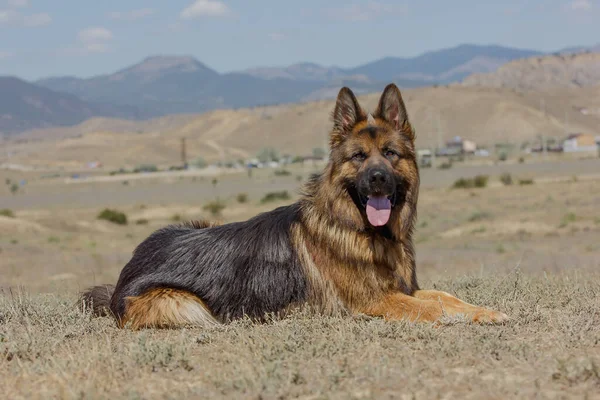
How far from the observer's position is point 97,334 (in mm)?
7418

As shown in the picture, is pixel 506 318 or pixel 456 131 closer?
pixel 506 318

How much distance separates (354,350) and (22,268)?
1978cm

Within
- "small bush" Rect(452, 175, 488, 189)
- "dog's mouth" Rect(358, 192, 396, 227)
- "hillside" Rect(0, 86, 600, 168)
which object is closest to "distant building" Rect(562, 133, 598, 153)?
"hillside" Rect(0, 86, 600, 168)

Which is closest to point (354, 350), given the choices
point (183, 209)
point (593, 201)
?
point (593, 201)

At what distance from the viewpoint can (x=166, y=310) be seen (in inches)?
298

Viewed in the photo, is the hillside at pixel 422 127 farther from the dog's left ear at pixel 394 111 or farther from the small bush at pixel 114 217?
the dog's left ear at pixel 394 111

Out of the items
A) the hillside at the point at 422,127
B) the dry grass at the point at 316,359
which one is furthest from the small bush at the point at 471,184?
the hillside at the point at 422,127

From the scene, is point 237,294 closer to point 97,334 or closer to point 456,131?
point 97,334

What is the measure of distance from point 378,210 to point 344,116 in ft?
3.45

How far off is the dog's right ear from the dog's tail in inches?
122

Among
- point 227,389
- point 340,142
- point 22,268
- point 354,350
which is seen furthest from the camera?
point 22,268

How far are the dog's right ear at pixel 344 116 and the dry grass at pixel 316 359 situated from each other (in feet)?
5.76

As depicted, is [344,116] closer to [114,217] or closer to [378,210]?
[378,210]

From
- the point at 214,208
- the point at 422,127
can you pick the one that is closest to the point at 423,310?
the point at 214,208
